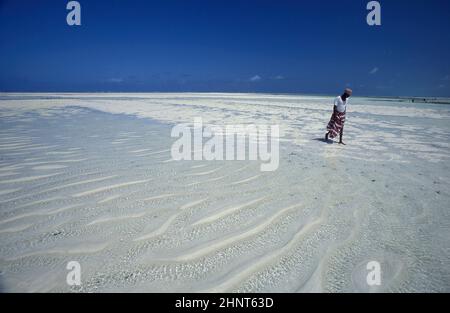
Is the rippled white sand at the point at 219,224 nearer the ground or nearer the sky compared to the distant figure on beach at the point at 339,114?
nearer the ground

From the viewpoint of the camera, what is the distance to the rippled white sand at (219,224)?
162 cm

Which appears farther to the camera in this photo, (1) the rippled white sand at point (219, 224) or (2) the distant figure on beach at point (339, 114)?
(2) the distant figure on beach at point (339, 114)

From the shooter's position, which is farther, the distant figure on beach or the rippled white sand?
the distant figure on beach

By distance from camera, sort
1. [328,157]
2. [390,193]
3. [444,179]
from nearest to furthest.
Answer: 1. [390,193]
2. [444,179]
3. [328,157]

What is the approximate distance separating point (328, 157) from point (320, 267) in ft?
10.6

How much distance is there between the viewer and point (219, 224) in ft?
7.34

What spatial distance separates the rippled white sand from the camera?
162 centimetres

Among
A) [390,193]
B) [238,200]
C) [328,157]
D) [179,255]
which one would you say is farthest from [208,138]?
[179,255]

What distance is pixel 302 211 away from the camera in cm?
251

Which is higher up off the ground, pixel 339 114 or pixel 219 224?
pixel 339 114

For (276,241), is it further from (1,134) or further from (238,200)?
(1,134)

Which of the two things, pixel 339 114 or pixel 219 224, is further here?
pixel 339 114

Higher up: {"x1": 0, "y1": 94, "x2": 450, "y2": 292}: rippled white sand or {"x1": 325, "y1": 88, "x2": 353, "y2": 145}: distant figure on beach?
{"x1": 325, "y1": 88, "x2": 353, "y2": 145}: distant figure on beach
